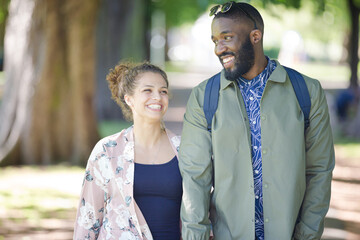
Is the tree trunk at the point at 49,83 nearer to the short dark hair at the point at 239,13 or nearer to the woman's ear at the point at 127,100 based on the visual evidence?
the woman's ear at the point at 127,100

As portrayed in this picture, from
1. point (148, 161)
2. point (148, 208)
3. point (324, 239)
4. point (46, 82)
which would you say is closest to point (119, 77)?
point (148, 161)

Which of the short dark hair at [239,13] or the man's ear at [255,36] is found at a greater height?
the short dark hair at [239,13]

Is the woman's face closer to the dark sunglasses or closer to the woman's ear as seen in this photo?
the woman's ear

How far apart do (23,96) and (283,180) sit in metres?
8.91

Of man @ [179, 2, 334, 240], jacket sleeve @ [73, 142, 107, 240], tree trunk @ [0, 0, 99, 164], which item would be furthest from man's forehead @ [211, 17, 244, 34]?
tree trunk @ [0, 0, 99, 164]

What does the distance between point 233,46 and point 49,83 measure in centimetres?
854

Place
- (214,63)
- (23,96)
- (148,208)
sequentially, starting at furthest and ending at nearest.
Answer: (214,63) < (23,96) < (148,208)

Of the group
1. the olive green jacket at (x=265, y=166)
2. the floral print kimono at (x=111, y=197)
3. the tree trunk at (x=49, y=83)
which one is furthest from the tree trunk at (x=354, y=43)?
the floral print kimono at (x=111, y=197)

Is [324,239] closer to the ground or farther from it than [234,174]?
closer to the ground

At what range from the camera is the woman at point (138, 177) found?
3619 millimetres

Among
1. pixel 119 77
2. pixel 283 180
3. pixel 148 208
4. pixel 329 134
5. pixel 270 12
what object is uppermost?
pixel 270 12

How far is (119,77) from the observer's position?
4.09 meters

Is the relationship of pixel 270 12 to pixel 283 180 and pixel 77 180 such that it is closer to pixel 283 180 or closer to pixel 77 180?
pixel 283 180

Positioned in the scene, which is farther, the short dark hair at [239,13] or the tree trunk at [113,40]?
the tree trunk at [113,40]
